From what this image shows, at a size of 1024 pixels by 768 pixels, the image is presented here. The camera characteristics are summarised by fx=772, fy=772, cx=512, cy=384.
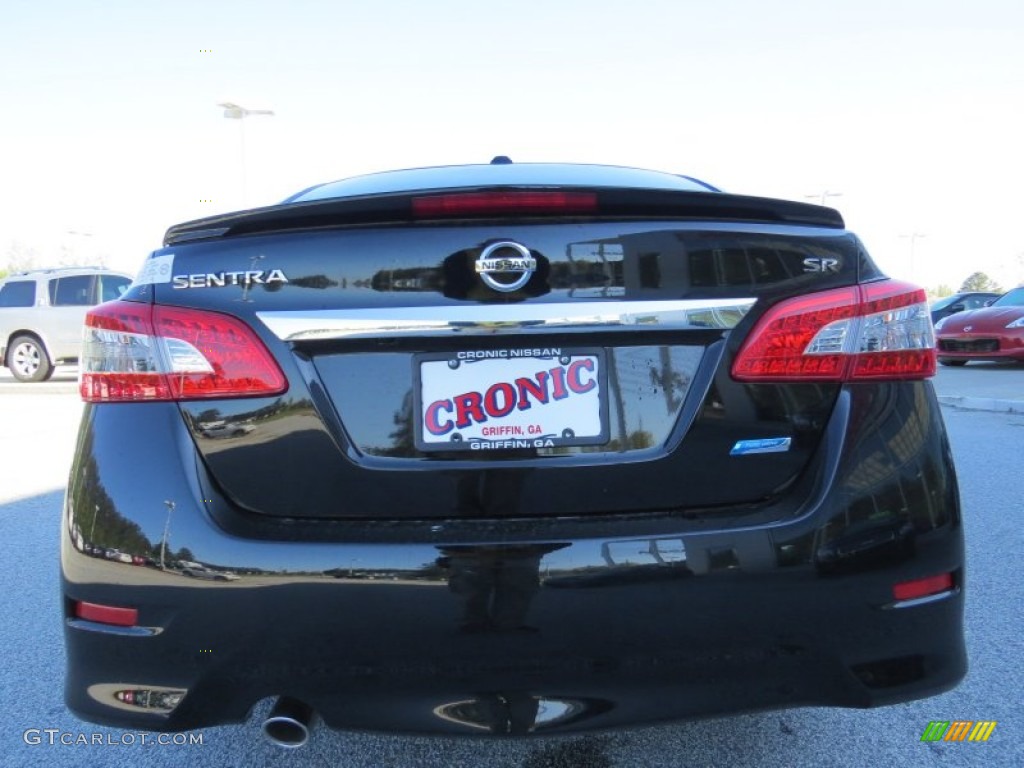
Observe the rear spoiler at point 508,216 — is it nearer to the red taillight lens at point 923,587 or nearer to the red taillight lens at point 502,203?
the red taillight lens at point 502,203

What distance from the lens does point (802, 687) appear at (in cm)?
146

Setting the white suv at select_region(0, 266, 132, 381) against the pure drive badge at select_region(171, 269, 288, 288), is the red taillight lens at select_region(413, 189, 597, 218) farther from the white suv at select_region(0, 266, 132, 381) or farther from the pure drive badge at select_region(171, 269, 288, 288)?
the white suv at select_region(0, 266, 132, 381)

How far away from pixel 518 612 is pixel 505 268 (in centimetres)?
64

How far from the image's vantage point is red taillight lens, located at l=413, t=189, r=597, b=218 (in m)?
1.51

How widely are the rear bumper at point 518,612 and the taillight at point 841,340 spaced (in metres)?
0.12

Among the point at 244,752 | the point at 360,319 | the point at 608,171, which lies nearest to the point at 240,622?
the point at 360,319

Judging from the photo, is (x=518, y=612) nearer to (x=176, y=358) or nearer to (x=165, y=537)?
(x=165, y=537)

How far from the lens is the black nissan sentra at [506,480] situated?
140cm

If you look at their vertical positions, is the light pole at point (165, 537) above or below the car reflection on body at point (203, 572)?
above

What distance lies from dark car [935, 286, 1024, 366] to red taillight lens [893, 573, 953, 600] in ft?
38.9

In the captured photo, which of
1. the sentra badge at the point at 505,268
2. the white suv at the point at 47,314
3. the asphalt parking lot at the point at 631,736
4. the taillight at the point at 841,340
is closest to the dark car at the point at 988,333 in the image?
the asphalt parking lot at the point at 631,736

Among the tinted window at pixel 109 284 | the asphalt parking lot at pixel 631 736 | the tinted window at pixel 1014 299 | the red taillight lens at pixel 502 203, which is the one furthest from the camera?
the tinted window at pixel 109 284

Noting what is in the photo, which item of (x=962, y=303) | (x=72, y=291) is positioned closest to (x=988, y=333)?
(x=962, y=303)

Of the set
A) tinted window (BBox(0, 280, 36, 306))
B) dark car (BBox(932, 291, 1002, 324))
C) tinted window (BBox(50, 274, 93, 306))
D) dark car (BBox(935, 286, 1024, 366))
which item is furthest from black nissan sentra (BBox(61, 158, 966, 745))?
dark car (BBox(932, 291, 1002, 324))
